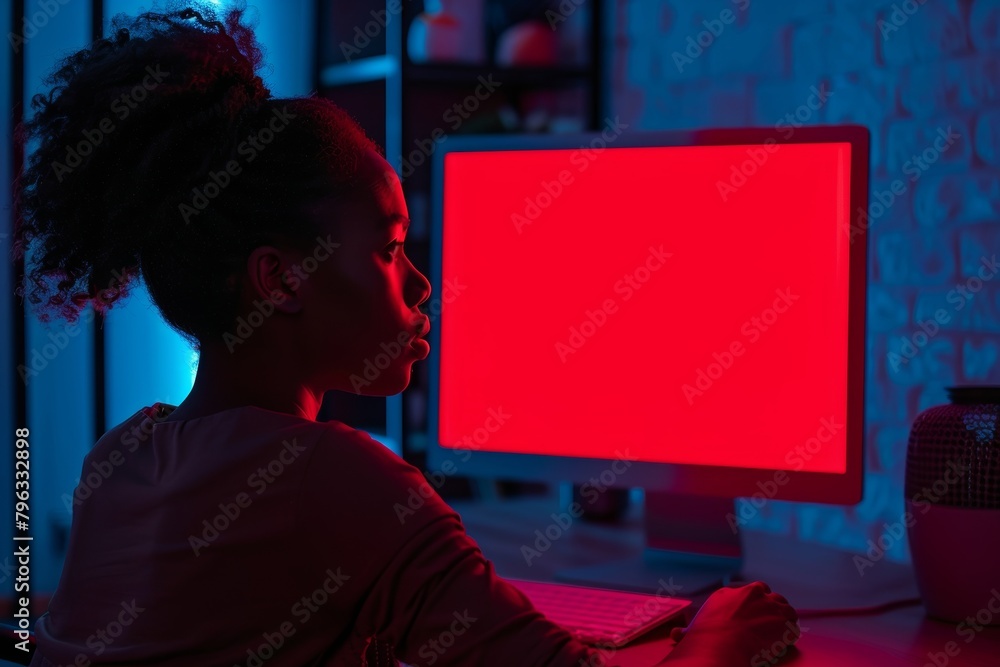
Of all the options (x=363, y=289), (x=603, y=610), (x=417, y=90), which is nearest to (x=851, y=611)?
(x=603, y=610)

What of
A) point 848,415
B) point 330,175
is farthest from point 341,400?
point 330,175

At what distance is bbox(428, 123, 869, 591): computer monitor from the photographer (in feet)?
3.87

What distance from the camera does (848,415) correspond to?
Result: 116 cm

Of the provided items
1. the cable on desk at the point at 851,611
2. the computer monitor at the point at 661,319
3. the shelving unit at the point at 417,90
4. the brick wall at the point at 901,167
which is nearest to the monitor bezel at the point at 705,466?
the computer monitor at the point at 661,319

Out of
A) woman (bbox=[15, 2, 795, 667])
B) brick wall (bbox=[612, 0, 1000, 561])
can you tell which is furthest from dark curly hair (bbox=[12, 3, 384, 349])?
brick wall (bbox=[612, 0, 1000, 561])

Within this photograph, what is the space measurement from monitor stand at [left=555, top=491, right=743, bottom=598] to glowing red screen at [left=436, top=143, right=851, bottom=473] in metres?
0.11

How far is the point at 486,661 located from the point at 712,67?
156 centimetres

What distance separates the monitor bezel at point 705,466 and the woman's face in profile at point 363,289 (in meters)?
0.44

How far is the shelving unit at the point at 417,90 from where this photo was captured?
2195 millimetres

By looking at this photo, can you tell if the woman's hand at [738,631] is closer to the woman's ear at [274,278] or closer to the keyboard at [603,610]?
the keyboard at [603,610]

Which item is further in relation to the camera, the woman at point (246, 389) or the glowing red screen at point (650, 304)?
the glowing red screen at point (650, 304)

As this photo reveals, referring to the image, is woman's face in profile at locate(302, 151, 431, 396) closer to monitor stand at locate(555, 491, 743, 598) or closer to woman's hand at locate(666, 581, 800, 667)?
woman's hand at locate(666, 581, 800, 667)

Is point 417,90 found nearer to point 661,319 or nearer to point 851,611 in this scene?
point 661,319

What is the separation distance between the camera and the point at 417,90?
7.61 feet
